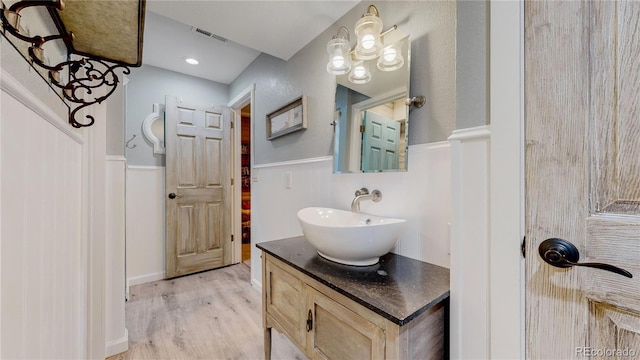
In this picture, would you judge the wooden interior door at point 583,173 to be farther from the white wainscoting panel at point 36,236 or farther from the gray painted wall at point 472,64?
the white wainscoting panel at point 36,236

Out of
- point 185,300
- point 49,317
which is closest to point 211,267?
point 185,300

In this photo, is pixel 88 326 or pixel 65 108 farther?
pixel 88 326

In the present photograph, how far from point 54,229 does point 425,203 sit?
132 centimetres

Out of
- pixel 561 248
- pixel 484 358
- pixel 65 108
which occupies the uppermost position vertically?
pixel 65 108

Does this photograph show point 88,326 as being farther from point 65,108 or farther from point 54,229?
point 65,108

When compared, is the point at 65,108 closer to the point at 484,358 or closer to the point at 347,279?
the point at 347,279

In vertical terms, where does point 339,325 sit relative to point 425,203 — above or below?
below

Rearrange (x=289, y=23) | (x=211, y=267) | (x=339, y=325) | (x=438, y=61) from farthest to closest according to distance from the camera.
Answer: (x=211, y=267) < (x=289, y=23) < (x=438, y=61) < (x=339, y=325)

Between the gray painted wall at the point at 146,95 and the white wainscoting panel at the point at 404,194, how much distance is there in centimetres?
168

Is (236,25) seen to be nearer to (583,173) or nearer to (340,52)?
(340,52)

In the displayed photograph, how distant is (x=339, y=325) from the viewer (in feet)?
2.79

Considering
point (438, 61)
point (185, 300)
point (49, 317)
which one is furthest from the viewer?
point (185, 300)

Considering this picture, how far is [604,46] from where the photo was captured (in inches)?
19.8

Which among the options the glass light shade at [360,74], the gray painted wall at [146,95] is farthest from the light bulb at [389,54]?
the gray painted wall at [146,95]
